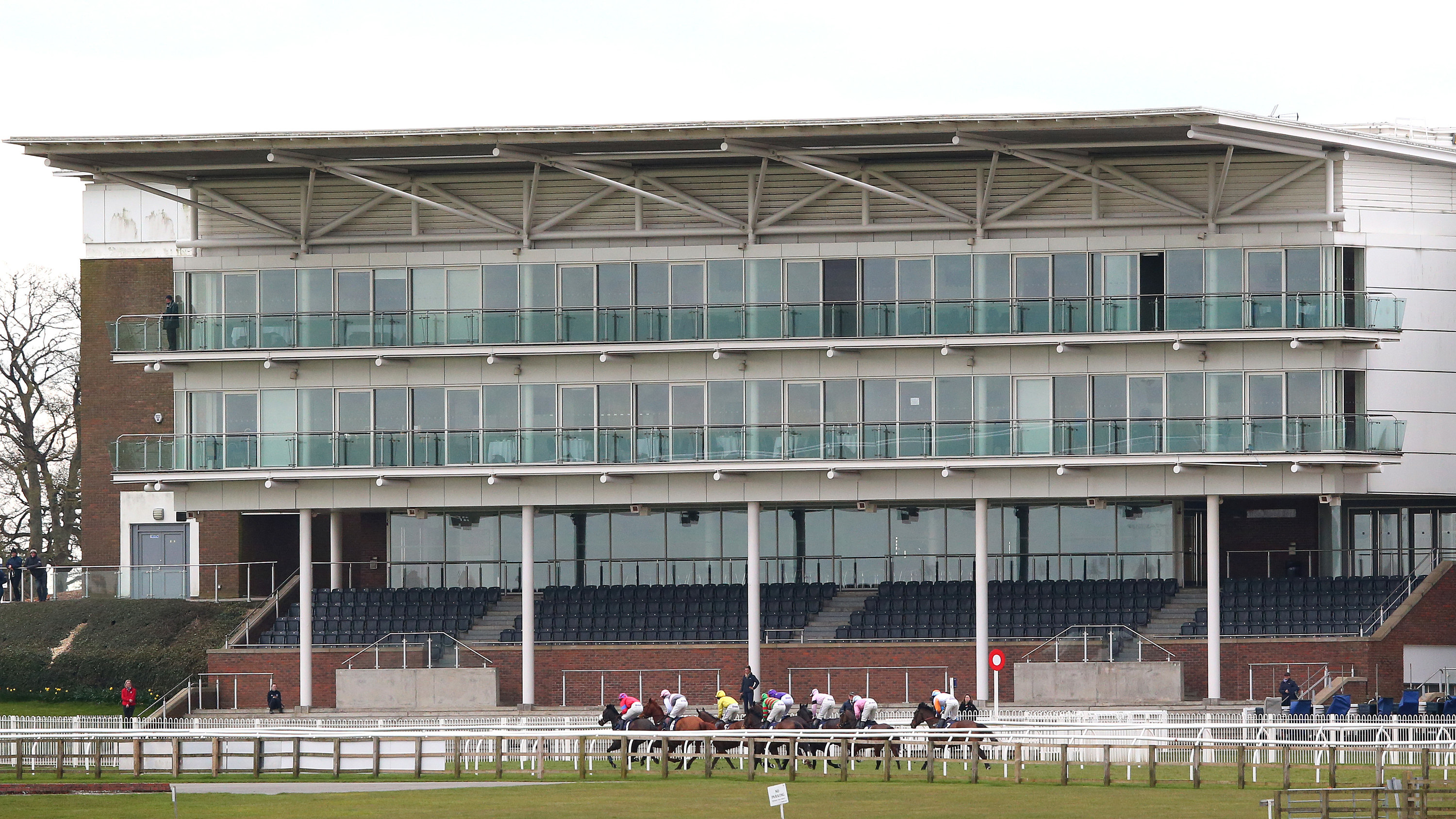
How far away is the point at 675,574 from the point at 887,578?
510cm

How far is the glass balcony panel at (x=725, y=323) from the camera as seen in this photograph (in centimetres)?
4750

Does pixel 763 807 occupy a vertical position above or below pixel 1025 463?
below

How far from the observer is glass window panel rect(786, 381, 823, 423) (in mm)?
47906

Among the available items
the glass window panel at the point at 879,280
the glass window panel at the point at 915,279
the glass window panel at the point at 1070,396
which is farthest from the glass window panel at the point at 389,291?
the glass window panel at the point at 1070,396

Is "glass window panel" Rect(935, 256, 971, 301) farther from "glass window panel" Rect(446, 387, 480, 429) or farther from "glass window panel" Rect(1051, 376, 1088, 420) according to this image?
"glass window panel" Rect(446, 387, 480, 429)

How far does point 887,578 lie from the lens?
52.0 metres

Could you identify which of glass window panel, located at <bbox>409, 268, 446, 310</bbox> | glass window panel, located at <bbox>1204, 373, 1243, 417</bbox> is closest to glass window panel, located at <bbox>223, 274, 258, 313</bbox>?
glass window panel, located at <bbox>409, 268, 446, 310</bbox>

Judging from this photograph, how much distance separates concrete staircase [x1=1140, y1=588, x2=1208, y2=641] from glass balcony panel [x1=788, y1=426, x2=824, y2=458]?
797 centimetres

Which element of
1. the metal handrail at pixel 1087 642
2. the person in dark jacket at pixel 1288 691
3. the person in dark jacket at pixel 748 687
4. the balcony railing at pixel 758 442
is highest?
the balcony railing at pixel 758 442

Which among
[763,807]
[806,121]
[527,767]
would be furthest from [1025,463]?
[763,807]

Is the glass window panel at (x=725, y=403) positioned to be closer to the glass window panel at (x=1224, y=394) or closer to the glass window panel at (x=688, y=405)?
the glass window panel at (x=688, y=405)

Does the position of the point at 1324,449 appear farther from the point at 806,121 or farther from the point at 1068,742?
the point at 1068,742

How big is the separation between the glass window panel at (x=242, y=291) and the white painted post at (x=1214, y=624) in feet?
70.7

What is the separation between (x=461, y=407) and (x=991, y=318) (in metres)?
11.8
